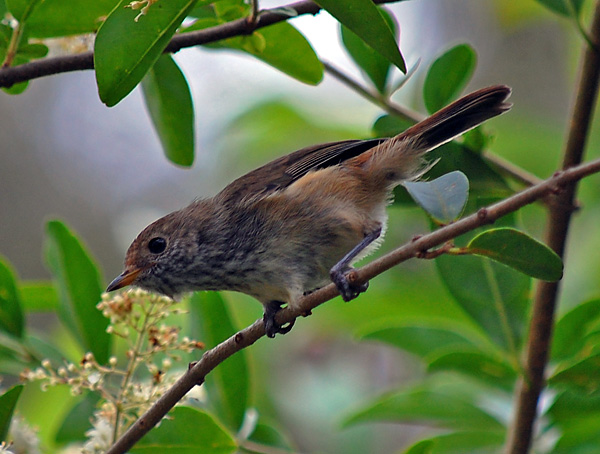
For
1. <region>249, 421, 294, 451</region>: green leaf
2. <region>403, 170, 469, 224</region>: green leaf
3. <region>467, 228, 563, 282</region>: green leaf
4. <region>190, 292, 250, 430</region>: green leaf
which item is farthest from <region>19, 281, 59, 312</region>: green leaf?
<region>467, 228, 563, 282</region>: green leaf

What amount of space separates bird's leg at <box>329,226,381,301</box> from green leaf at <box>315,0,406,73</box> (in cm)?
64

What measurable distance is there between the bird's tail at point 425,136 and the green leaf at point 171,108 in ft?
2.52

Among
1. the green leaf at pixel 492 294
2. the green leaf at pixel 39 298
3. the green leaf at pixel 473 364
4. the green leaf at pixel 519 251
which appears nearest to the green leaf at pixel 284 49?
the green leaf at pixel 492 294

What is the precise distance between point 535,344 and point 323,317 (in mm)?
2609

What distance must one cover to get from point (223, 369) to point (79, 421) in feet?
2.03

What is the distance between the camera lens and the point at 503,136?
5082 mm

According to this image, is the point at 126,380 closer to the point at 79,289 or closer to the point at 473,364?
the point at 79,289

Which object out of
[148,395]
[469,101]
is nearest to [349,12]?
[469,101]

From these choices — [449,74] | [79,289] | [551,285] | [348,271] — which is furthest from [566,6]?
[79,289]

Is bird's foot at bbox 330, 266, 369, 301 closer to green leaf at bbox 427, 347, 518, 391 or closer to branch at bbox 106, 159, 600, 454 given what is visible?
branch at bbox 106, 159, 600, 454

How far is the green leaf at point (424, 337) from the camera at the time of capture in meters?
3.21

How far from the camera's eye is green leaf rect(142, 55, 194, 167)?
2.59 m

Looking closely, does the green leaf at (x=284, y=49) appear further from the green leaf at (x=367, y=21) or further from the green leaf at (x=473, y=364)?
the green leaf at (x=473, y=364)

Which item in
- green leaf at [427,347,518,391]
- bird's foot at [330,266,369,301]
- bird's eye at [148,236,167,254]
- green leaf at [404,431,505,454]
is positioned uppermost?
bird's eye at [148,236,167,254]
